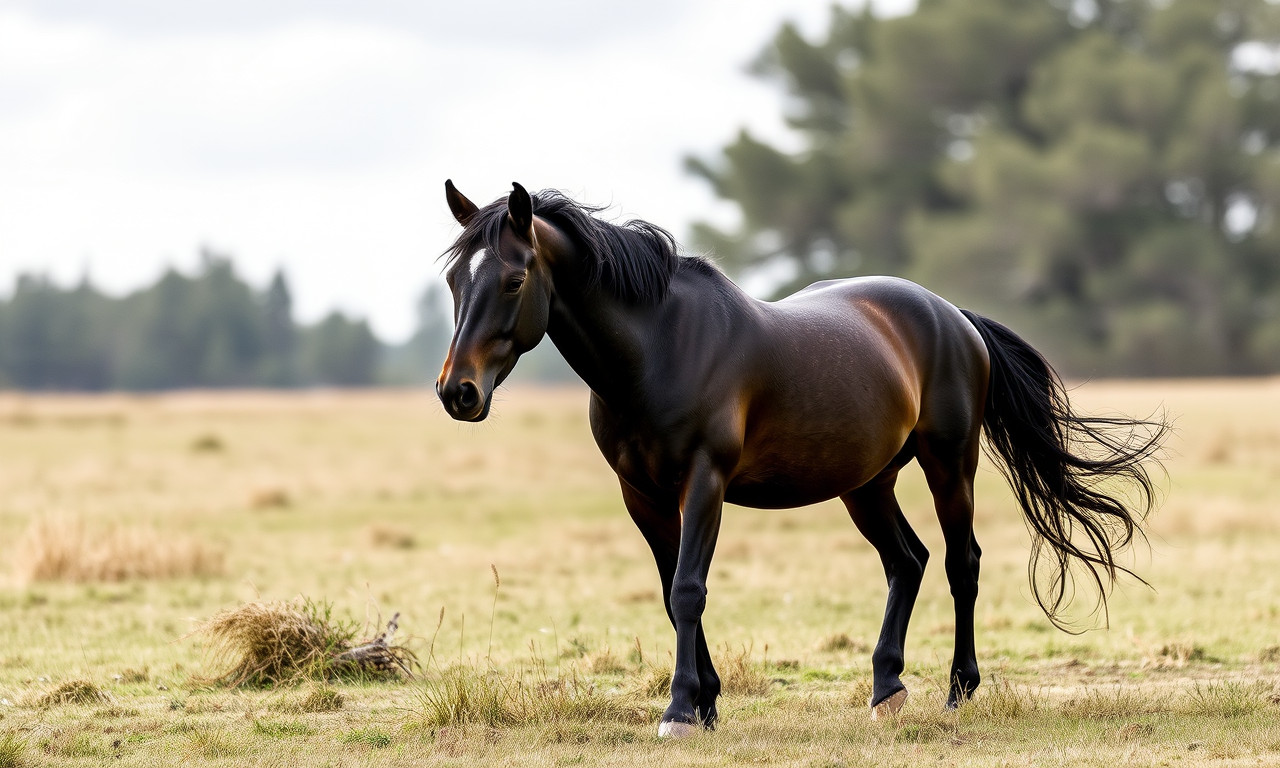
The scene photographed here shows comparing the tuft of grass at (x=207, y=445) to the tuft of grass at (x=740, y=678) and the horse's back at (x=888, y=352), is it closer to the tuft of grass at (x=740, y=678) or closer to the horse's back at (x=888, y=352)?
the tuft of grass at (x=740, y=678)

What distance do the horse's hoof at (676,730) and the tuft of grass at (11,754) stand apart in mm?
2660

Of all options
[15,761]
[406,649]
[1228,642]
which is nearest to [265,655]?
[406,649]

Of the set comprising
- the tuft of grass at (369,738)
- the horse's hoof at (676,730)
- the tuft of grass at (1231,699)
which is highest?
the tuft of grass at (1231,699)

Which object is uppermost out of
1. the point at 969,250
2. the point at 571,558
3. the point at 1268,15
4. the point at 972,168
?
the point at 1268,15

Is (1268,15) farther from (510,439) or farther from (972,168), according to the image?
(510,439)

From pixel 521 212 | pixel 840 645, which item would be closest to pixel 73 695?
pixel 521 212

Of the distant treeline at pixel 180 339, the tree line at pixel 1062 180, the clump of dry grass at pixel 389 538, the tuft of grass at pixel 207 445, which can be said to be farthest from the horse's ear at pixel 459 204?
the distant treeline at pixel 180 339

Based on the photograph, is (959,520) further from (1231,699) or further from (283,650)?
(283,650)

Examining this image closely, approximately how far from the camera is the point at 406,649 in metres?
8.02

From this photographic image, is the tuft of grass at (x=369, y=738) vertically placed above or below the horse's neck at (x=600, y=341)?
below

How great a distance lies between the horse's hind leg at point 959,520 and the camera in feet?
23.4

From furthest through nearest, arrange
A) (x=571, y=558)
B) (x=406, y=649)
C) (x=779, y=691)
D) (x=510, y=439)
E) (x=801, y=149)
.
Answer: (x=801, y=149), (x=510, y=439), (x=571, y=558), (x=406, y=649), (x=779, y=691)

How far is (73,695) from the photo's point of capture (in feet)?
23.5

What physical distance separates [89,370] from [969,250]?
74.0 m
